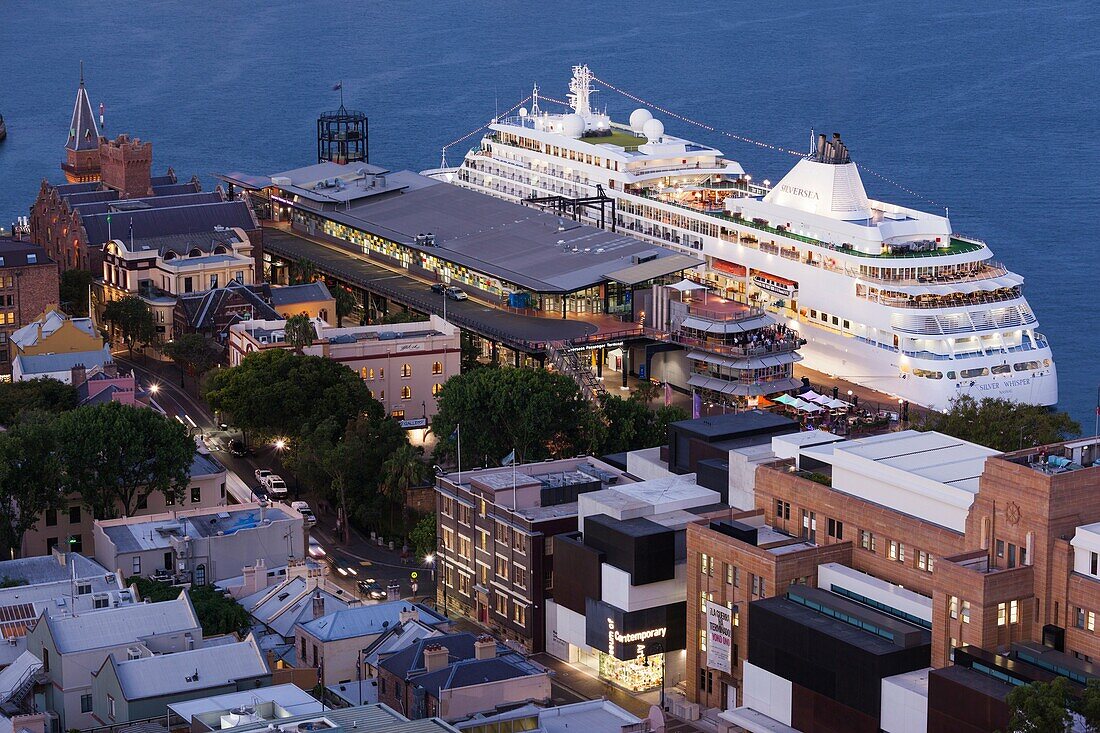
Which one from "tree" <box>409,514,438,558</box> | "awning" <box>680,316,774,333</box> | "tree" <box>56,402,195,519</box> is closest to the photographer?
"tree" <box>56,402,195,519</box>

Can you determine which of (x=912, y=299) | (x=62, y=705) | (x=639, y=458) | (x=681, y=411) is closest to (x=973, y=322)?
(x=912, y=299)

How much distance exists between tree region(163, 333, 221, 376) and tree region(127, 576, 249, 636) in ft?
123

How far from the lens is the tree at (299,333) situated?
10931 cm

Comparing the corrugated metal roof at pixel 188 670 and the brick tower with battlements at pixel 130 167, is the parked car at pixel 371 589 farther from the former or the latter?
the brick tower with battlements at pixel 130 167

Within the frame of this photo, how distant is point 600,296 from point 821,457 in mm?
43795

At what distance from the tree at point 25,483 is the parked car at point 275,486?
40.6 ft

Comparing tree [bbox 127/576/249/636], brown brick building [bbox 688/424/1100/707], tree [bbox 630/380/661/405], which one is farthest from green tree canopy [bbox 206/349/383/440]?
brown brick building [bbox 688/424/1100/707]

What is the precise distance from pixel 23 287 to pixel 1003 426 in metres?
54.5

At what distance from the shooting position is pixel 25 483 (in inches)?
3440

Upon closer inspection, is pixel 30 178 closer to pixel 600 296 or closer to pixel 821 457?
pixel 600 296

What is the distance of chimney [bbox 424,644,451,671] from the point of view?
226 ft

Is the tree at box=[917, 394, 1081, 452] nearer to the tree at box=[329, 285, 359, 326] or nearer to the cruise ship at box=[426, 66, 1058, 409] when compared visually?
the cruise ship at box=[426, 66, 1058, 409]

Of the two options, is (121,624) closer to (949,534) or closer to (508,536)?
(508,536)

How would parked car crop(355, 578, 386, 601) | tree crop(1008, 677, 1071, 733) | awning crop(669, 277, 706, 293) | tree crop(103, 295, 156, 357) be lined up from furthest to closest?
tree crop(103, 295, 156, 357) < awning crop(669, 277, 706, 293) < parked car crop(355, 578, 386, 601) < tree crop(1008, 677, 1071, 733)
